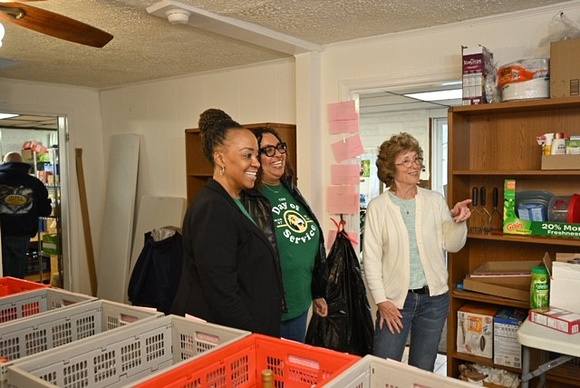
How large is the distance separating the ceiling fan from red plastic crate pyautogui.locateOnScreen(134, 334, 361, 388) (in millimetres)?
1429

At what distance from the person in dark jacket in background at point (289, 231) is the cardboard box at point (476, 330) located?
95 cm

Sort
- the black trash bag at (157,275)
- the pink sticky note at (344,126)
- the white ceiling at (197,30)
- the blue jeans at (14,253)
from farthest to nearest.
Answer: the blue jeans at (14,253), the black trash bag at (157,275), the pink sticky note at (344,126), the white ceiling at (197,30)

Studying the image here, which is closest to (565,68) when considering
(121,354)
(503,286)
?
(503,286)

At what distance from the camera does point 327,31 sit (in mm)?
2939

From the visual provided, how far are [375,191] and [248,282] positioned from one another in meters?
5.56

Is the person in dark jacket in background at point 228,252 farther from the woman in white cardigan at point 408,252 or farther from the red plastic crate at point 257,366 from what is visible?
the woman in white cardigan at point 408,252

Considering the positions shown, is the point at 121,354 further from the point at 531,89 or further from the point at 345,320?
the point at 531,89

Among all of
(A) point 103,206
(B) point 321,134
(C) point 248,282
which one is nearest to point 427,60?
(B) point 321,134

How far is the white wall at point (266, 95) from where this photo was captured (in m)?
2.78

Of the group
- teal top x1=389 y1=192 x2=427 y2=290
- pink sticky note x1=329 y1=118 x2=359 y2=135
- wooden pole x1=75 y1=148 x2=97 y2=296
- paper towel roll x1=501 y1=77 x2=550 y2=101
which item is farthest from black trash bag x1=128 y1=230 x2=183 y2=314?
paper towel roll x1=501 y1=77 x2=550 y2=101

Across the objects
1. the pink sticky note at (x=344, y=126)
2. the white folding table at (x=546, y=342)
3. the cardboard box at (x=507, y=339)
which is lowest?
the cardboard box at (x=507, y=339)

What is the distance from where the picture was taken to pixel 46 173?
652cm

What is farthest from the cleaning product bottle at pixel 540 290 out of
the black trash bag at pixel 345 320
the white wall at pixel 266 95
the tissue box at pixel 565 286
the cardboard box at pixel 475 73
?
the white wall at pixel 266 95

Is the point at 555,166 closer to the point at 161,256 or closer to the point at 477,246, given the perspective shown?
the point at 477,246
